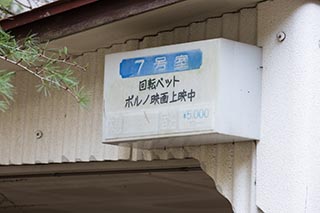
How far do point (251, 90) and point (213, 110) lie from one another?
0.93 feet

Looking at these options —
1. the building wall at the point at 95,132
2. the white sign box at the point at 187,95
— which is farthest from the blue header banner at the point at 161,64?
the building wall at the point at 95,132

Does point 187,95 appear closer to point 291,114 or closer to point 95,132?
point 291,114

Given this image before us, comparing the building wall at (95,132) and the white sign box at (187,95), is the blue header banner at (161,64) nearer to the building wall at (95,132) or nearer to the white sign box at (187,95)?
the white sign box at (187,95)

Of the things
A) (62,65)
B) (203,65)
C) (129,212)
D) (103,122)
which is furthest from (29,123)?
(129,212)

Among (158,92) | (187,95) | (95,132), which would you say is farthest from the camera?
(95,132)

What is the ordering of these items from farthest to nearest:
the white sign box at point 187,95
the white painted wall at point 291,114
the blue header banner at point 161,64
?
1. the blue header banner at point 161,64
2. the white sign box at point 187,95
3. the white painted wall at point 291,114

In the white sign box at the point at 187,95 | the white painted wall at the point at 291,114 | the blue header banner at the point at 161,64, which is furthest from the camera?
the blue header banner at the point at 161,64

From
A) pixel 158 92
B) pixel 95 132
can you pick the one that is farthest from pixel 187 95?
pixel 95 132

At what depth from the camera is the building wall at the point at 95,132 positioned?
441 centimetres

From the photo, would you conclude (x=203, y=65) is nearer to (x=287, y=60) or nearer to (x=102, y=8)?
(x=287, y=60)

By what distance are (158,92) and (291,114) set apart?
742 mm

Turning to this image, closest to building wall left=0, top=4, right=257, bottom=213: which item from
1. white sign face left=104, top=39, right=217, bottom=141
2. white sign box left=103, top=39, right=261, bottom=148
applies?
white sign box left=103, top=39, right=261, bottom=148

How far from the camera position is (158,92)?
14.6ft

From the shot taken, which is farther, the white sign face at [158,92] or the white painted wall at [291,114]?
the white sign face at [158,92]
